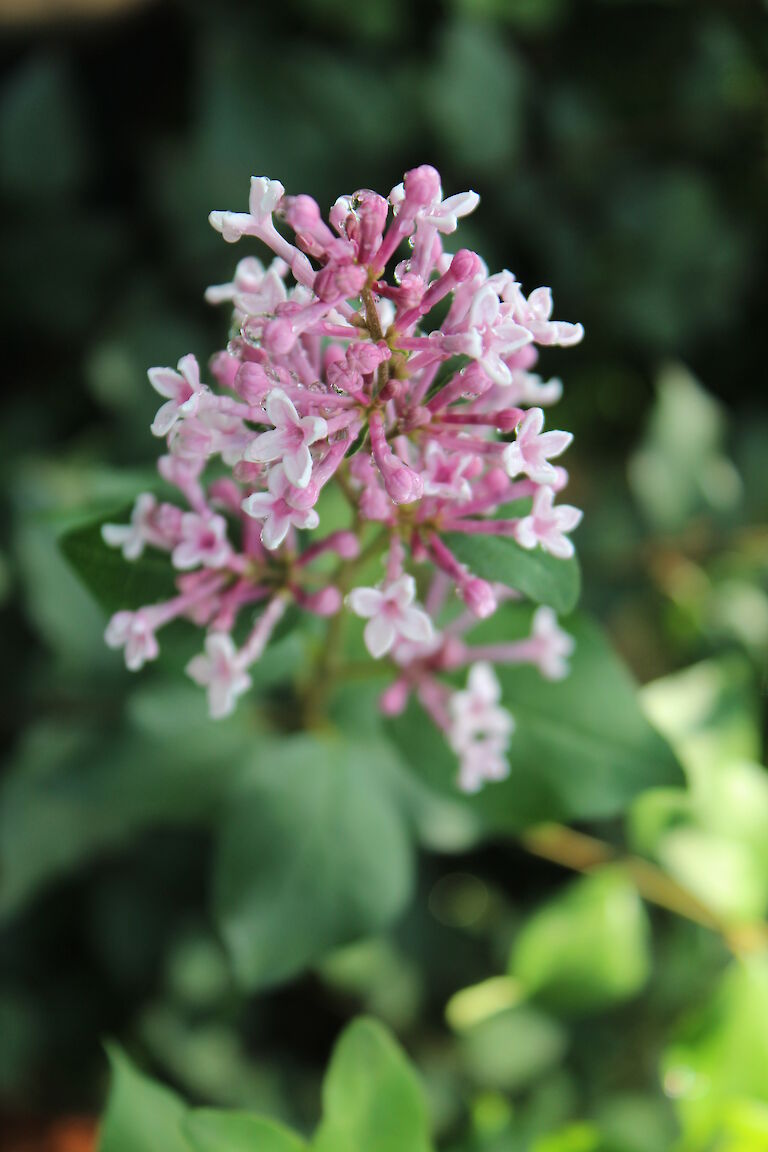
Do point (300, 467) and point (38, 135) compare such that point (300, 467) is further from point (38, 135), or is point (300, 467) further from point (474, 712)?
point (38, 135)

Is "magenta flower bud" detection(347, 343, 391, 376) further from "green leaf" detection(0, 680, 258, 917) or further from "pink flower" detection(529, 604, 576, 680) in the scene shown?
"green leaf" detection(0, 680, 258, 917)

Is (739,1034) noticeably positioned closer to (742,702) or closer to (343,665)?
(742,702)

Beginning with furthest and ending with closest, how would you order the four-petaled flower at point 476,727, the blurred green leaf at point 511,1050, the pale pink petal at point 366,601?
the blurred green leaf at point 511,1050 < the four-petaled flower at point 476,727 < the pale pink petal at point 366,601

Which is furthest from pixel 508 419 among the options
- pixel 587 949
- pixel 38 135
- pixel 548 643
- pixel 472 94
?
pixel 38 135

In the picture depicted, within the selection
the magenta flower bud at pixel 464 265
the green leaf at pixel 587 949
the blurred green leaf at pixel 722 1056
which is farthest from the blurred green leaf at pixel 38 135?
the blurred green leaf at pixel 722 1056

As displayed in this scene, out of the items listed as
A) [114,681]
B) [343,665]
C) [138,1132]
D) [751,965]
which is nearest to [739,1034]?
[751,965]

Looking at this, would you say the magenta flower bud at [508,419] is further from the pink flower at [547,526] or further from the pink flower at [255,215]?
the pink flower at [255,215]
